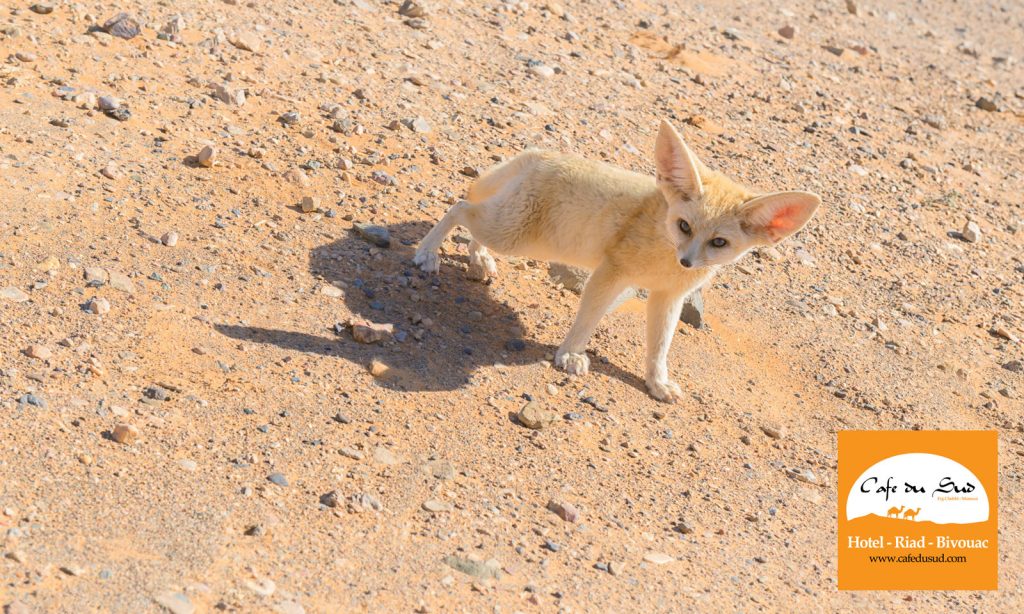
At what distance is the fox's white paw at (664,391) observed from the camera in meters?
6.35

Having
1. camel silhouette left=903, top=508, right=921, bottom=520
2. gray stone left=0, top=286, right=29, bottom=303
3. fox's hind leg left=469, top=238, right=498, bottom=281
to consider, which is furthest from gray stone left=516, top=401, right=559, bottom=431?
gray stone left=0, top=286, right=29, bottom=303

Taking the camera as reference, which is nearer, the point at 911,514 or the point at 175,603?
the point at 175,603

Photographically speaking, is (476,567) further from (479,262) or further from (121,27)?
(121,27)

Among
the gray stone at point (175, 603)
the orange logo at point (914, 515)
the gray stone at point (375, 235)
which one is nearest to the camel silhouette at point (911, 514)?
the orange logo at point (914, 515)

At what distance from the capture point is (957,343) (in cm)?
770

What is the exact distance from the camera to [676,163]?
578cm

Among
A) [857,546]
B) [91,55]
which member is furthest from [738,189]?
[91,55]

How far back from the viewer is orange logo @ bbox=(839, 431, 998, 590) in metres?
5.47

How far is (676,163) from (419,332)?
5.77 ft

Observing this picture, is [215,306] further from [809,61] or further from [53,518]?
[809,61]

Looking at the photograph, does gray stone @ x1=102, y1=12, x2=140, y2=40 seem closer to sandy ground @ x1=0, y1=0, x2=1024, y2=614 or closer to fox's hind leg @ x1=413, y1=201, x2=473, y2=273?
sandy ground @ x1=0, y1=0, x2=1024, y2=614

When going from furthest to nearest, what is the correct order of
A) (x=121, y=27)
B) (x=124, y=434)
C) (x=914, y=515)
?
1. (x=121, y=27)
2. (x=914, y=515)
3. (x=124, y=434)

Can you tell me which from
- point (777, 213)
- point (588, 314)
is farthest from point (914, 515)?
point (588, 314)

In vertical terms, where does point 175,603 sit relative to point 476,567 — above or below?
above
